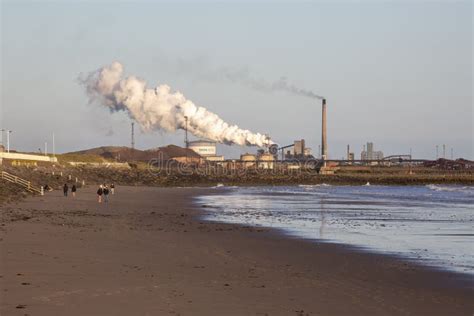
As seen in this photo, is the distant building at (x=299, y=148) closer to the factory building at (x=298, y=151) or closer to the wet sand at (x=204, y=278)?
the factory building at (x=298, y=151)

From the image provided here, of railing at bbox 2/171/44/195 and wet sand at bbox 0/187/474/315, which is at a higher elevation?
railing at bbox 2/171/44/195

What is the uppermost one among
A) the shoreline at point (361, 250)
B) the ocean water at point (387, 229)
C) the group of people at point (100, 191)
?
the group of people at point (100, 191)

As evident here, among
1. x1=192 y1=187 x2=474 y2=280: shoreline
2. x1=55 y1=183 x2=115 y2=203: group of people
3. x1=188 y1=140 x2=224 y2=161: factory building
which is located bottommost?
x1=192 y1=187 x2=474 y2=280: shoreline

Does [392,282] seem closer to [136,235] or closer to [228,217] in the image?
[136,235]

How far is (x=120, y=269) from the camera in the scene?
1344 cm

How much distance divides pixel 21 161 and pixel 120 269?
69.4 m

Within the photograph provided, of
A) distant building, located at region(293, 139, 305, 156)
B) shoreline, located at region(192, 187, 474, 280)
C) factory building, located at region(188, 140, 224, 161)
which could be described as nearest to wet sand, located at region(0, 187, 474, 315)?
shoreline, located at region(192, 187, 474, 280)

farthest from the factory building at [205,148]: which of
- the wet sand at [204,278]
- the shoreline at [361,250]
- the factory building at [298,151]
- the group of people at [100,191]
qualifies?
the wet sand at [204,278]

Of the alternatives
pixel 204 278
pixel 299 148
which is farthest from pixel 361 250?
pixel 299 148

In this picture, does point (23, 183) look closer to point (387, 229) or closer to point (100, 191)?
point (100, 191)

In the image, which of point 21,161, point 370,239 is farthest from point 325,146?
point 370,239

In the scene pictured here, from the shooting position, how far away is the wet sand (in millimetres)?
10109

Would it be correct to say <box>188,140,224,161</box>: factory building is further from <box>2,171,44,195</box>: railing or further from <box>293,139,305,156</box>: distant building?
<box>2,171,44,195</box>: railing

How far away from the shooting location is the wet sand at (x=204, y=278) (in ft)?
33.2
